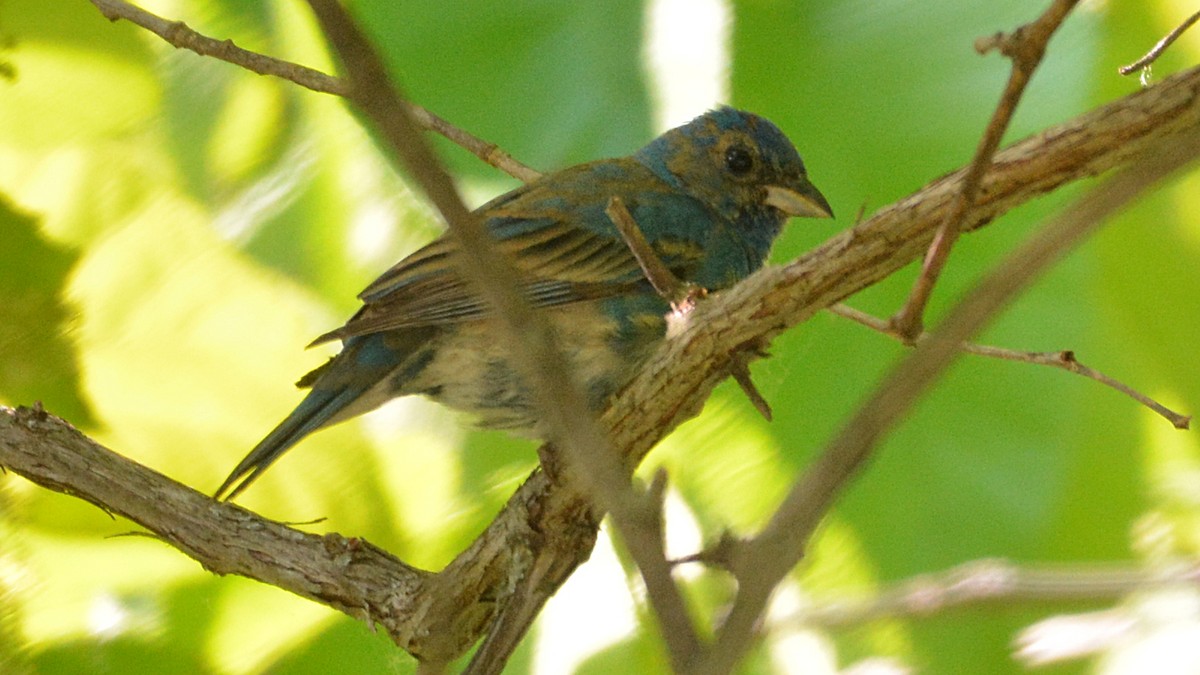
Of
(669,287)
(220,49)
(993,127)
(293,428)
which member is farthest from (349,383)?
(993,127)

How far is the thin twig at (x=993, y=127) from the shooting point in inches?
45.9

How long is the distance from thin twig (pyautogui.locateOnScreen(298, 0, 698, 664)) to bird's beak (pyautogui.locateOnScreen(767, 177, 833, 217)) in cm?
201

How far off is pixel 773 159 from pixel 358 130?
1130 mm

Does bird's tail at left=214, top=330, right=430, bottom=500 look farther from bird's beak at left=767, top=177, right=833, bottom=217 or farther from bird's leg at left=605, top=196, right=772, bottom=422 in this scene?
bird's beak at left=767, top=177, right=833, bottom=217

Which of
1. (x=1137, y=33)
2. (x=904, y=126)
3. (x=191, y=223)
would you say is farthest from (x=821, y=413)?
(x=191, y=223)

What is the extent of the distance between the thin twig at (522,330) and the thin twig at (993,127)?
58 centimetres

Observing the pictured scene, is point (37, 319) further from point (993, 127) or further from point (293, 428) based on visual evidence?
point (993, 127)

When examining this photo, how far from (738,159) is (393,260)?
3.30 ft

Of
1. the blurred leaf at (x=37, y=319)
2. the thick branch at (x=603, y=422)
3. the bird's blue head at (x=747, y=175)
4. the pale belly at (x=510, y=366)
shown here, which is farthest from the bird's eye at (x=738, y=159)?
the blurred leaf at (x=37, y=319)

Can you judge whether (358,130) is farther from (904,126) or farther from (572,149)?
(904,126)

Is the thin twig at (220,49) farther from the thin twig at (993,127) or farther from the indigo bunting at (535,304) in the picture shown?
the thin twig at (993,127)

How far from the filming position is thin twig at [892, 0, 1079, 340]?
117cm

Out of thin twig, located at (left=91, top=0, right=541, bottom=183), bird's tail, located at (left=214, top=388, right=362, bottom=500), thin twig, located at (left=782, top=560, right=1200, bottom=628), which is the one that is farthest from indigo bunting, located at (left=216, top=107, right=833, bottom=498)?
thin twig, located at (left=782, top=560, right=1200, bottom=628)

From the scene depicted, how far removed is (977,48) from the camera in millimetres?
1197
